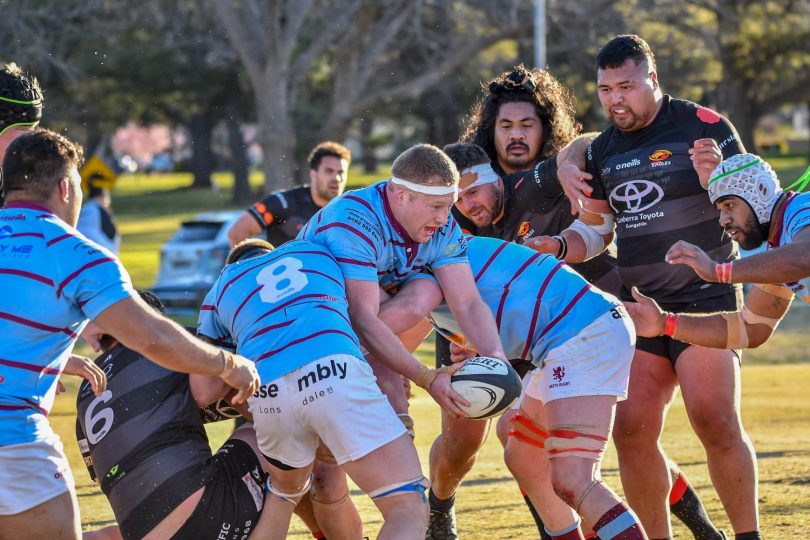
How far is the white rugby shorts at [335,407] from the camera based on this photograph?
4.54 meters

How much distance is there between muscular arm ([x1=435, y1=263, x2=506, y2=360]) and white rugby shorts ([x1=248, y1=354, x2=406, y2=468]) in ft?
2.00

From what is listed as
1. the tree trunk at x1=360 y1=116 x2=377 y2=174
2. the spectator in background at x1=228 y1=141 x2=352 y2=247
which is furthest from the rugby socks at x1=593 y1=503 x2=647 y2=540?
the tree trunk at x1=360 y1=116 x2=377 y2=174

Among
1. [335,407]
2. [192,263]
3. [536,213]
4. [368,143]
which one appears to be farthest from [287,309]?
[368,143]

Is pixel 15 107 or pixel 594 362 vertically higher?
pixel 15 107

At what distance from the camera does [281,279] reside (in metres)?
4.80

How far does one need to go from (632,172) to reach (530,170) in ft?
2.52

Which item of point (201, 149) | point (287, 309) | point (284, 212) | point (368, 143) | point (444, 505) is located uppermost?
point (201, 149)

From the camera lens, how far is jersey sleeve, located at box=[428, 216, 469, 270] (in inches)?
206

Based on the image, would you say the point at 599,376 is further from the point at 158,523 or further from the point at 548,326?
the point at 158,523

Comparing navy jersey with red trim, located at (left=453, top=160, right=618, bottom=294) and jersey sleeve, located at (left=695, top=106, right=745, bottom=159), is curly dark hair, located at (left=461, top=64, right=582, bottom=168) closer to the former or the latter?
navy jersey with red trim, located at (left=453, top=160, right=618, bottom=294)

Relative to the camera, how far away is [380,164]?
72250mm

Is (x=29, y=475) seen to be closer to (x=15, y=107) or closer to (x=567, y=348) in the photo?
(x=15, y=107)

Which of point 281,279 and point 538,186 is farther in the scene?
point 538,186

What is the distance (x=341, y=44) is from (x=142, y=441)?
23.6 m
